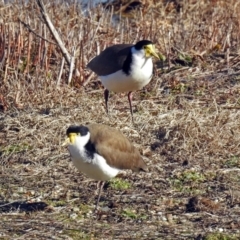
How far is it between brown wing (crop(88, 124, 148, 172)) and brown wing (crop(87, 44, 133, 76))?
6.60ft

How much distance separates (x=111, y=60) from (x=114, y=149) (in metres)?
2.33

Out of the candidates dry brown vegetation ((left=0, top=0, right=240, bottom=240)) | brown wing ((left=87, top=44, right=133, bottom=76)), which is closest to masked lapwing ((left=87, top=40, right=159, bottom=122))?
brown wing ((left=87, top=44, right=133, bottom=76))

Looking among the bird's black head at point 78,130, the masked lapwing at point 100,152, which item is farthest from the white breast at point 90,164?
the bird's black head at point 78,130

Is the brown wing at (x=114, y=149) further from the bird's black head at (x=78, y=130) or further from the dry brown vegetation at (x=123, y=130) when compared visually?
the dry brown vegetation at (x=123, y=130)

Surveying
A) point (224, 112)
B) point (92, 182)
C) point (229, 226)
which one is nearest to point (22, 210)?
point (92, 182)

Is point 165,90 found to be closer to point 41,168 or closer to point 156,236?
point 41,168

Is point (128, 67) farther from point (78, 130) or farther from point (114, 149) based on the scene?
point (78, 130)

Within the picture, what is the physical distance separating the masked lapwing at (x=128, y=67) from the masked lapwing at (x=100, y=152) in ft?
6.19

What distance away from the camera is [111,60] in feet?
26.3

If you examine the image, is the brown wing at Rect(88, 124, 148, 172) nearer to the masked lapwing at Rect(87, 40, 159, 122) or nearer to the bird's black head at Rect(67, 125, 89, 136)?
the bird's black head at Rect(67, 125, 89, 136)

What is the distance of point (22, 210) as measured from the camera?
19.2ft

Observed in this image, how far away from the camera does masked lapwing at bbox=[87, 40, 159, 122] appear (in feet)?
25.7

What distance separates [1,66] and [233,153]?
3.11m

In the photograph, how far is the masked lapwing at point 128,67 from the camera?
7.83 meters
